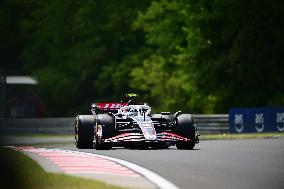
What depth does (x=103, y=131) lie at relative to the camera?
2330 cm

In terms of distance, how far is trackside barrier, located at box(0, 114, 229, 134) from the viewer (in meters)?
38.6

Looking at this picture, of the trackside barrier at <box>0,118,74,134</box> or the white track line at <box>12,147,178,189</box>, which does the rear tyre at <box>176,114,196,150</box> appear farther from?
the trackside barrier at <box>0,118,74,134</box>

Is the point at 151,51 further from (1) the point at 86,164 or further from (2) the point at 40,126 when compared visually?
(1) the point at 86,164

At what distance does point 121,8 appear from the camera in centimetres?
6372

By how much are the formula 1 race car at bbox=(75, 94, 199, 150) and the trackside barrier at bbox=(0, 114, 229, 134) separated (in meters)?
13.6

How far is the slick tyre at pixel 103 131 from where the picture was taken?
920 inches

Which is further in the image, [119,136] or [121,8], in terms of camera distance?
[121,8]

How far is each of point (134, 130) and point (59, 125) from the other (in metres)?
20.4

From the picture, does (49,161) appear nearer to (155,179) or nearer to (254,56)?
(155,179)

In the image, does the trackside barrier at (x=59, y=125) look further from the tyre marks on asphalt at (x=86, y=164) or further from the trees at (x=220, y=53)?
the tyre marks on asphalt at (x=86, y=164)

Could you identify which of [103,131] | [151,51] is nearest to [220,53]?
[151,51]

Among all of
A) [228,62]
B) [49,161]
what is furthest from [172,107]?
[49,161]

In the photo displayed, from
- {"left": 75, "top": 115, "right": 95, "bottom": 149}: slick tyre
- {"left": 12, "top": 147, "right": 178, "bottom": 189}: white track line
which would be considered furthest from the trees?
{"left": 12, "top": 147, "right": 178, "bottom": 189}: white track line

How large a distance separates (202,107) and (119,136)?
32079 millimetres
